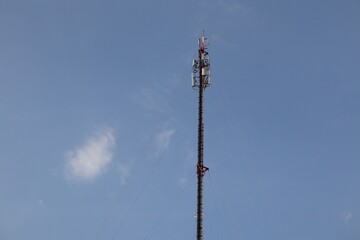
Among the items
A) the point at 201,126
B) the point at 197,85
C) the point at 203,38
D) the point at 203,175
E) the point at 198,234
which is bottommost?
the point at 198,234

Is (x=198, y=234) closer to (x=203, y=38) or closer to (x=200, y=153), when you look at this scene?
(x=200, y=153)

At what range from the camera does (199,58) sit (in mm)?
76562

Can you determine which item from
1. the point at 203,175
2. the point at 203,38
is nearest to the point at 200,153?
the point at 203,175

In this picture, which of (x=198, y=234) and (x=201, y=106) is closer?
(x=198, y=234)

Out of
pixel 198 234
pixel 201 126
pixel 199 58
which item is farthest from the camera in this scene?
pixel 199 58

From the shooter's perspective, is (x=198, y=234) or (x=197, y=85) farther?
(x=197, y=85)

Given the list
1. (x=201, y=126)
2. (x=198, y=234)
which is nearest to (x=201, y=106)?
(x=201, y=126)

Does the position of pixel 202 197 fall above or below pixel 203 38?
below

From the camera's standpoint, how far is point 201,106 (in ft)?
240

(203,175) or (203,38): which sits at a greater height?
(203,38)

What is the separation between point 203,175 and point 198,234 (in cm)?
678

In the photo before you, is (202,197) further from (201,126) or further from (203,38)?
(203,38)

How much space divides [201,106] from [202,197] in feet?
36.4

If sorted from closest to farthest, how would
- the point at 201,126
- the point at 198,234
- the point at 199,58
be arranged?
the point at 198,234 → the point at 201,126 → the point at 199,58
